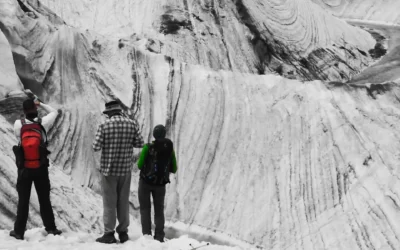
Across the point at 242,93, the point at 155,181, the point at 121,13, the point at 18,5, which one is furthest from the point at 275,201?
the point at 121,13

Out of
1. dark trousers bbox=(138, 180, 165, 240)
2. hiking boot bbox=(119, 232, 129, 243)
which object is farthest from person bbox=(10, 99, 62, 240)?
dark trousers bbox=(138, 180, 165, 240)

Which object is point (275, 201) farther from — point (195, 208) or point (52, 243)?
point (52, 243)

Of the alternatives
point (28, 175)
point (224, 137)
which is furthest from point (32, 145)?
point (224, 137)

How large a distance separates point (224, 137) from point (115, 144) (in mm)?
5266

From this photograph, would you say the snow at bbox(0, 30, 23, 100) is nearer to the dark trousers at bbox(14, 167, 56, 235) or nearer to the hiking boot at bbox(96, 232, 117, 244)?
the dark trousers at bbox(14, 167, 56, 235)

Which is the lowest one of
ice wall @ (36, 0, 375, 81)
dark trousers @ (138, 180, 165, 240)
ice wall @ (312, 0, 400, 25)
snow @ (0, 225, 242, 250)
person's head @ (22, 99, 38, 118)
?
snow @ (0, 225, 242, 250)

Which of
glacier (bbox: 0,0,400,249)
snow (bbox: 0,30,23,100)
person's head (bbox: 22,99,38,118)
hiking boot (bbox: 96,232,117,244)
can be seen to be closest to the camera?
person's head (bbox: 22,99,38,118)

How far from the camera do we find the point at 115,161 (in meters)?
6.44

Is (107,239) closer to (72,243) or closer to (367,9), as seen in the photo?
(72,243)

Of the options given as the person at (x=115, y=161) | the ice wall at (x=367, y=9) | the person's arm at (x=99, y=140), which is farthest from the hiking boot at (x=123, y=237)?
the ice wall at (x=367, y=9)

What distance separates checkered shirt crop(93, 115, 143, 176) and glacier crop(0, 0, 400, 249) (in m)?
2.46

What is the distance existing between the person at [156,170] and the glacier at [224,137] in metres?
2.10

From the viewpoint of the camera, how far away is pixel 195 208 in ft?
34.7

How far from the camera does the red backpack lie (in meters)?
6.23
